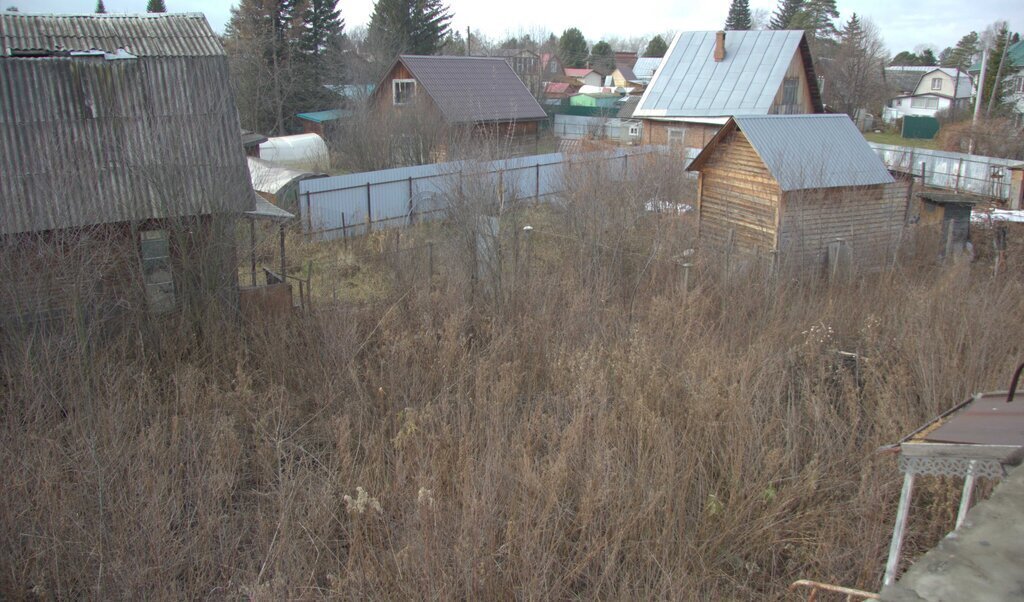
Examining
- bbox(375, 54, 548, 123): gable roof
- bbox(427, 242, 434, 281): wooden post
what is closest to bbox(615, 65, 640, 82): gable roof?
bbox(375, 54, 548, 123): gable roof

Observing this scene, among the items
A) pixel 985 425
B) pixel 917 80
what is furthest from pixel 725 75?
pixel 917 80

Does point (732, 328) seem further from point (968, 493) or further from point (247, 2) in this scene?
point (247, 2)

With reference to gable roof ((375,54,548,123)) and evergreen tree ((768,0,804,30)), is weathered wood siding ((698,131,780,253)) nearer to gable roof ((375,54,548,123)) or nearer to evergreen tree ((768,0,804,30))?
gable roof ((375,54,548,123))

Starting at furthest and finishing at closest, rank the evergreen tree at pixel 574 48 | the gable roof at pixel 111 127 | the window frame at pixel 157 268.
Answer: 1. the evergreen tree at pixel 574 48
2. the window frame at pixel 157 268
3. the gable roof at pixel 111 127

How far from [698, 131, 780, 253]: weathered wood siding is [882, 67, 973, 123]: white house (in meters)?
40.7

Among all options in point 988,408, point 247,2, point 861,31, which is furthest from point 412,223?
point 861,31

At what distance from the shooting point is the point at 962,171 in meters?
25.4

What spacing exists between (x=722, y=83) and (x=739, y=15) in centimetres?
4472

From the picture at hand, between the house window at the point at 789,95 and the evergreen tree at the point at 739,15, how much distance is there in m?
43.0

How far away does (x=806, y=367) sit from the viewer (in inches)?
327

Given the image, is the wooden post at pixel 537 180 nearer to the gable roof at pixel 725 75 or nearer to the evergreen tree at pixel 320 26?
the gable roof at pixel 725 75

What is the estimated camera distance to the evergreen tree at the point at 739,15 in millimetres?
68125

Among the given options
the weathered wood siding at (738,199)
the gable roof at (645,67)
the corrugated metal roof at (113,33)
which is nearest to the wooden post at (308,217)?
the corrugated metal roof at (113,33)

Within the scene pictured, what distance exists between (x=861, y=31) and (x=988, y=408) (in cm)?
5508
